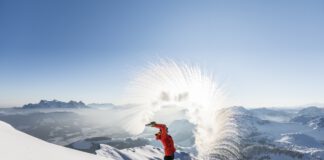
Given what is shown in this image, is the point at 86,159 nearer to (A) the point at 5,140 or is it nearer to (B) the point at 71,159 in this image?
(B) the point at 71,159

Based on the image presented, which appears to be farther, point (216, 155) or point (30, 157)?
point (216, 155)

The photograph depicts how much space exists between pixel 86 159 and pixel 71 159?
188 centimetres

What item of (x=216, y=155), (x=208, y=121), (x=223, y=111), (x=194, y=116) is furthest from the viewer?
(x=216, y=155)

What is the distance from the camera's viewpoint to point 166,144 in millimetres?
20250

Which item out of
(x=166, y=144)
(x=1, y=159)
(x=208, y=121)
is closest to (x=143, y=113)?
(x=166, y=144)

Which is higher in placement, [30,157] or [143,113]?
[143,113]

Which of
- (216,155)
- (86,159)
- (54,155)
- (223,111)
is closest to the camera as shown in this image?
(54,155)

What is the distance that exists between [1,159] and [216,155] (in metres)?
191

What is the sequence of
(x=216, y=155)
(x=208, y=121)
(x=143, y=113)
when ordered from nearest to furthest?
(x=143, y=113) → (x=208, y=121) → (x=216, y=155)

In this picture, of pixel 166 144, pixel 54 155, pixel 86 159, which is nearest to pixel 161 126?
pixel 166 144

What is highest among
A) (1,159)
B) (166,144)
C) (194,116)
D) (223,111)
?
(223,111)

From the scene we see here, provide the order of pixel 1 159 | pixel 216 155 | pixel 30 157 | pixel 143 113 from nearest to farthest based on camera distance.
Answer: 1. pixel 1 159
2. pixel 30 157
3. pixel 143 113
4. pixel 216 155

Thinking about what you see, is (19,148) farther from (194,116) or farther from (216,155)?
(216,155)

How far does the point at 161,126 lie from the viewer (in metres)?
19.5
